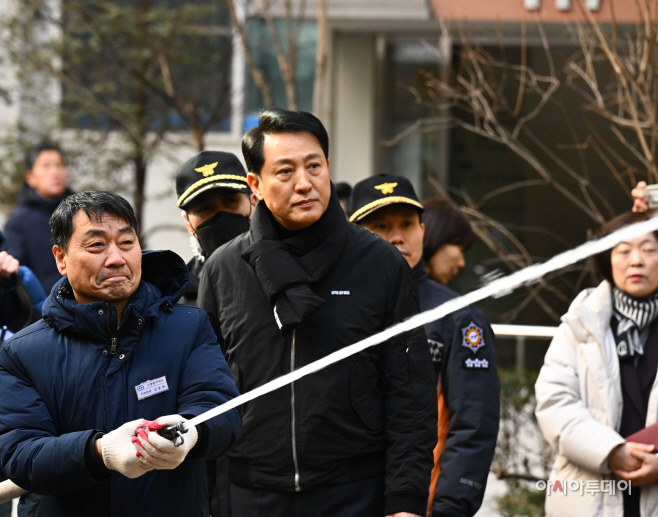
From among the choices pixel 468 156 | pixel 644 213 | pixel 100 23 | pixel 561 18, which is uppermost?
pixel 100 23

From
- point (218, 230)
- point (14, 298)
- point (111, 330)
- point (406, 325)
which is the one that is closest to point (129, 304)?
point (111, 330)

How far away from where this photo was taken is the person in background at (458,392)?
3.18 meters

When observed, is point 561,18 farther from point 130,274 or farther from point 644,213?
point 130,274

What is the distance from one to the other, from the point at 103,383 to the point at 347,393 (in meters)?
0.80

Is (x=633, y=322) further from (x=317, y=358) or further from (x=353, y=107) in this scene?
(x=353, y=107)

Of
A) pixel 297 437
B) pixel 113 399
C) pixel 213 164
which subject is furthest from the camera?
pixel 213 164

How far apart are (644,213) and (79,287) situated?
2.16m

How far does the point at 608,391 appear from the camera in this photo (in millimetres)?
3342

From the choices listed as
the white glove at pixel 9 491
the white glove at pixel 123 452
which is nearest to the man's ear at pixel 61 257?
the white glove at pixel 123 452

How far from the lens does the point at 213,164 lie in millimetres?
3969

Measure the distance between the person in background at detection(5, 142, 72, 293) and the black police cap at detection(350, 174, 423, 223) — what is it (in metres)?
2.88

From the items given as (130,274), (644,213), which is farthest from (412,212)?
(130,274)

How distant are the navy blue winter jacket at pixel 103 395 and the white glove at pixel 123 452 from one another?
0.09m

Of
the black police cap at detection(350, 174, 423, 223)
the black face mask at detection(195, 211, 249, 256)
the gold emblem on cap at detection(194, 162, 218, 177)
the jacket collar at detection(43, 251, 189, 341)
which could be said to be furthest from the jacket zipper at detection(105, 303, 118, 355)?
the gold emblem on cap at detection(194, 162, 218, 177)
